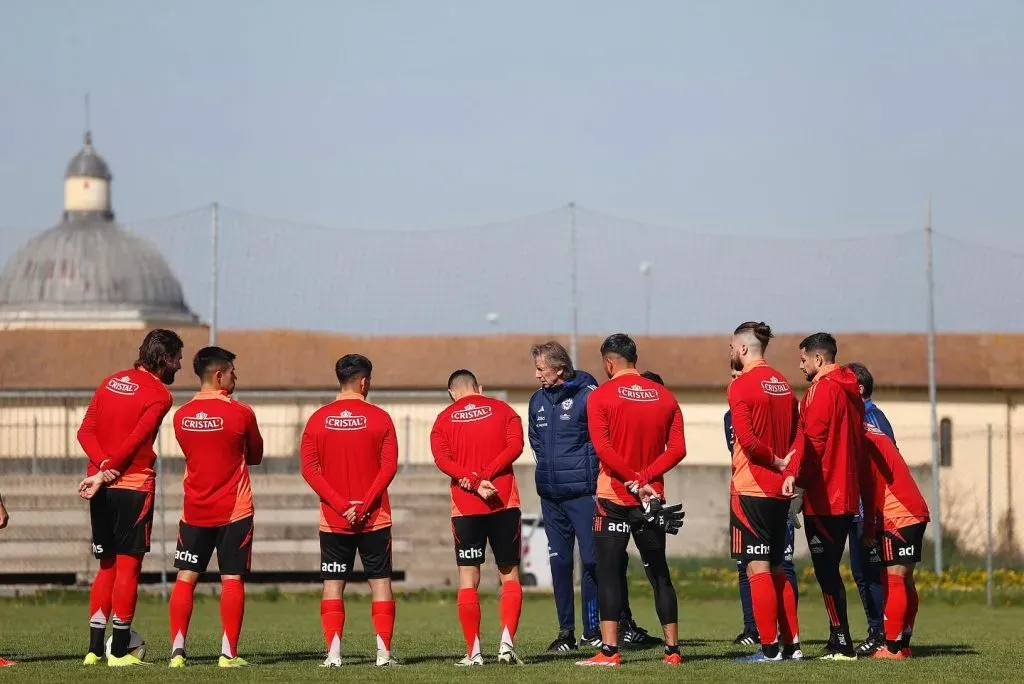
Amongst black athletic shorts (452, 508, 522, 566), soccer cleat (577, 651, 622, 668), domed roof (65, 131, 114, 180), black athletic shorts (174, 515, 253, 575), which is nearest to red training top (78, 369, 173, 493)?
black athletic shorts (174, 515, 253, 575)

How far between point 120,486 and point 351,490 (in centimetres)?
133

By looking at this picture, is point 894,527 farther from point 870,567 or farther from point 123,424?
point 123,424

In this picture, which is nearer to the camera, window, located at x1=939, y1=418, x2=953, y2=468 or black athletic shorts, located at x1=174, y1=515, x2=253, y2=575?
black athletic shorts, located at x1=174, y1=515, x2=253, y2=575

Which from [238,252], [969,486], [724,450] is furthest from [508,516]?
[724,450]

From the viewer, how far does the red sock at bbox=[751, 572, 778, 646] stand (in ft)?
29.3

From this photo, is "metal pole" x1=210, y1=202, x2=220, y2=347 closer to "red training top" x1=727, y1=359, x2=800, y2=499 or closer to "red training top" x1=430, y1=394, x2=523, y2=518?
"red training top" x1=430, y1=394, x2=523, y2=518

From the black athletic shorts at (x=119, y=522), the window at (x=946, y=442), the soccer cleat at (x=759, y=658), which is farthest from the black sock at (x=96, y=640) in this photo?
the window at (x=946, y=442)

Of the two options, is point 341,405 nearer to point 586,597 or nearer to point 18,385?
point 586,597

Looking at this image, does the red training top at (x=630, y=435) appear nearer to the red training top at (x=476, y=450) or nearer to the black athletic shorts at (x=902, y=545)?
the red training top at (x=476, y=450)

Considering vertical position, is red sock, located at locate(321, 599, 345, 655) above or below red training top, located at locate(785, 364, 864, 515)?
below

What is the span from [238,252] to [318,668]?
10.7 m

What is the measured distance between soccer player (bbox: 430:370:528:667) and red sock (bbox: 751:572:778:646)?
133cm

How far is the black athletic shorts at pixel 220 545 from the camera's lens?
29.7 ft

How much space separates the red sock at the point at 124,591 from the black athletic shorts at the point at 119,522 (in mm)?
63
